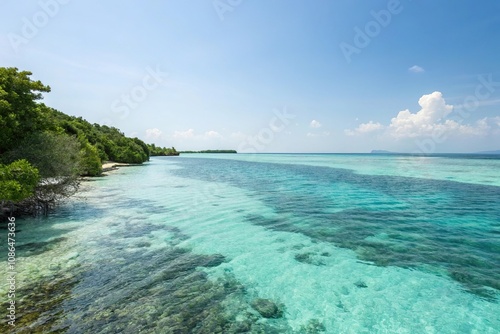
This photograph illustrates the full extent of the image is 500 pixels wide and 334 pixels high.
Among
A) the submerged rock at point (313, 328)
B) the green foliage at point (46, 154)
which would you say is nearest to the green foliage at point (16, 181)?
the green foliage at point (46, 154)

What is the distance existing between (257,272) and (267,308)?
2036 mm

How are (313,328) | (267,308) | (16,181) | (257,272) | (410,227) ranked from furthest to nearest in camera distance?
(410,227) < (16,181) < (257,272) < (267,308) < (313,328)

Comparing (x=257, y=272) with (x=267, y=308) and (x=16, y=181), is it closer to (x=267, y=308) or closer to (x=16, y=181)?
(x=267, y=308)

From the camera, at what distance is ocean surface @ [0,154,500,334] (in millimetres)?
5961

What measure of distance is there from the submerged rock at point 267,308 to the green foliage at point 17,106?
14920mm

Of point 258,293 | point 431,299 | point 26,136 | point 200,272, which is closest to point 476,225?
point 431,299

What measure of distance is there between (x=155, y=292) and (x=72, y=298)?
2101 millimetres

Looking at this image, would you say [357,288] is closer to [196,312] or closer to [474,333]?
[474,333]

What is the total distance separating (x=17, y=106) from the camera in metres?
13.7

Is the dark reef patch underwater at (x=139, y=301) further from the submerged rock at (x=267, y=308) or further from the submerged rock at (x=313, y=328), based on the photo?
the submerged rock at (x=313, y=328)

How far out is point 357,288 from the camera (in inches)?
299

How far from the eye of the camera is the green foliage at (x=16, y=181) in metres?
10.1

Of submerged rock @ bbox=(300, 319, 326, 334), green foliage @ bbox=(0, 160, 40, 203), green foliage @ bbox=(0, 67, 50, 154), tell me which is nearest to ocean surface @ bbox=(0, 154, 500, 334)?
submerged rock @ bbox=(300, 319, 326, 334)

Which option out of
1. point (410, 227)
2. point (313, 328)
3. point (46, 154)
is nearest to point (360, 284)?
point (313, 328)
